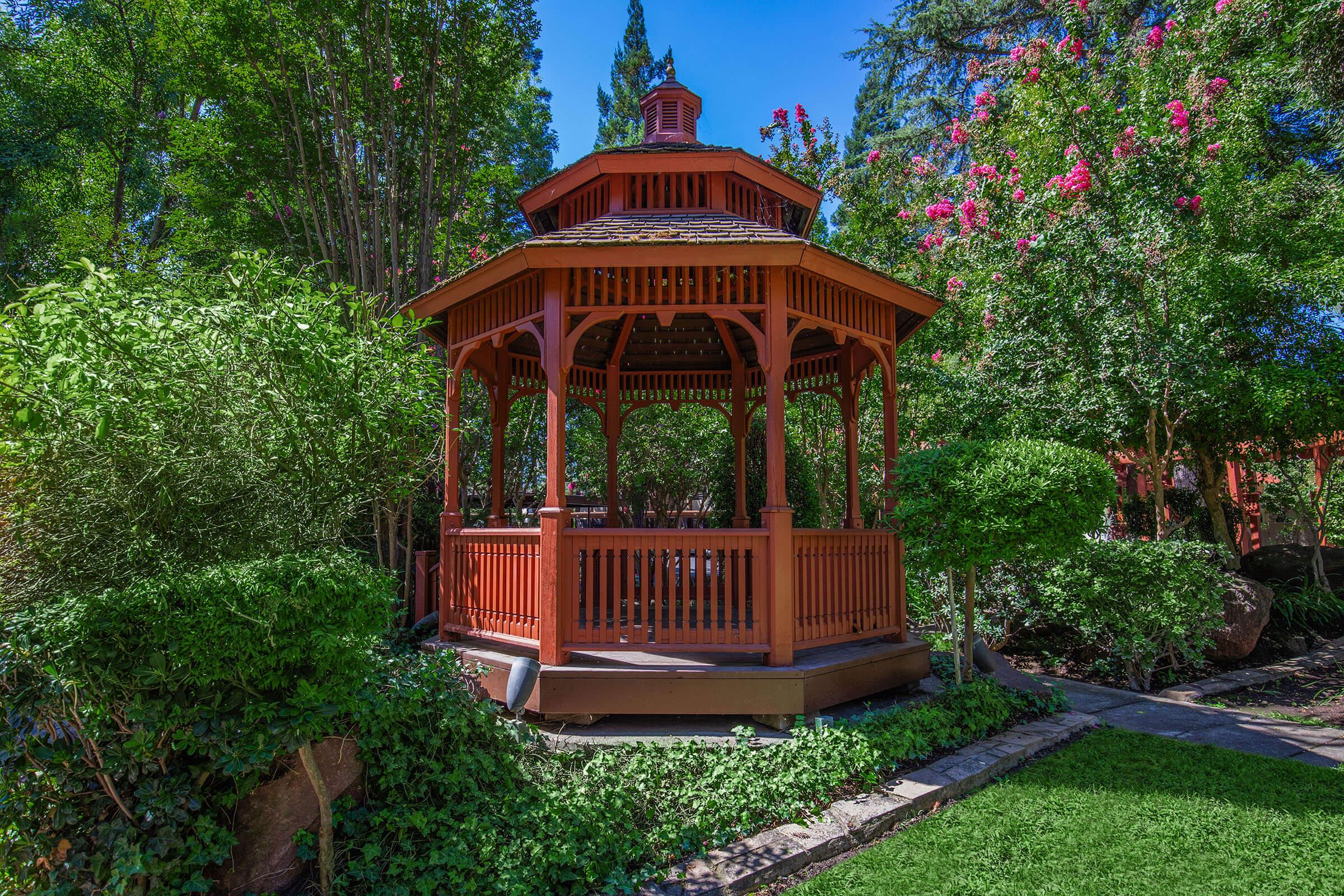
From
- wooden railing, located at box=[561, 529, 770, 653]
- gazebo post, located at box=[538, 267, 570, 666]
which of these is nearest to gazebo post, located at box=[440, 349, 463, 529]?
gazebo post, located at box=[538, 267, 570, 666]

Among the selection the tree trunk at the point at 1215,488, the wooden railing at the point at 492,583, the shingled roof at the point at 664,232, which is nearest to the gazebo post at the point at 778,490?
→ the shingled roof at the point at 664,232

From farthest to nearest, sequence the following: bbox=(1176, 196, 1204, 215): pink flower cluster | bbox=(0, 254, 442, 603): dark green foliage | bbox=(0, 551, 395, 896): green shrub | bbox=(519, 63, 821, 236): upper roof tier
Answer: bbox=(1176, 196, 1204, 215): pink flower cluster → bbox=(519, 63, 821, 236): upper roof tier → bbox=(0, 254, 442, 603): dark green foliage → bbox=(0, 551, 395, 896): green shrub

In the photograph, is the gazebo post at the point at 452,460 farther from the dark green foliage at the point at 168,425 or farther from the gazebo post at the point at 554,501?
the dark green foliage at the point at 168,425

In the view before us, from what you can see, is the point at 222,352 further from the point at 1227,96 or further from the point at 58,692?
the point at 1227,96

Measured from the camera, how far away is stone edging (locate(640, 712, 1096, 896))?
311cm

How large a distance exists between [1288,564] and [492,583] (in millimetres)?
10421

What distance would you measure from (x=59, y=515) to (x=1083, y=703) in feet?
24.4

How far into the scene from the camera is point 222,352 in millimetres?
3035

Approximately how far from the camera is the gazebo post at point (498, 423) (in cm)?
740

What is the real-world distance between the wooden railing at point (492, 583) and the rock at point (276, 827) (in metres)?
2.07

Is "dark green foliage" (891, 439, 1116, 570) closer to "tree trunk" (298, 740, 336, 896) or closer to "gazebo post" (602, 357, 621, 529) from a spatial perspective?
"gazebo post" (602, 357, 621, 529)

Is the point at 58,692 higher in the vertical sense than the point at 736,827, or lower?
higher

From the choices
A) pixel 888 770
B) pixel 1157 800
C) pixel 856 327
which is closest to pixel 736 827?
pixel 888 770

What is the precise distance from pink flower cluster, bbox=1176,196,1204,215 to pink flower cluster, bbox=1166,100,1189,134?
40.1 inches
